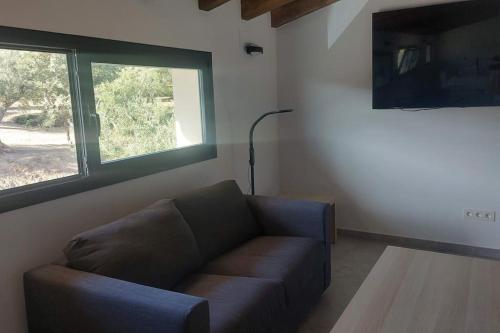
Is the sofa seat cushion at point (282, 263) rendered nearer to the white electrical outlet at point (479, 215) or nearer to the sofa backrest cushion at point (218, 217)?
the sofa backrest cushion at point (218, 217)

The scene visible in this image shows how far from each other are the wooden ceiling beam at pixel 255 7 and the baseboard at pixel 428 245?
212 cm

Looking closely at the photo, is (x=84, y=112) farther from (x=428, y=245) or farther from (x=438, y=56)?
(x=428, y=245)

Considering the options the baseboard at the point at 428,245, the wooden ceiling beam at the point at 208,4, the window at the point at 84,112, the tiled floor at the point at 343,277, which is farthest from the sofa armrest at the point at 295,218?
the wooden ceiling beam at the point at 208,4

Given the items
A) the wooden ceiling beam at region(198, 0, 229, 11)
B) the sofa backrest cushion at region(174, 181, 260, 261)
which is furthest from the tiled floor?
the wooden ceiling beam at region(198, 0, 229, 11)

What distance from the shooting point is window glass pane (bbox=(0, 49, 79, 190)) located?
Result: 1935mm

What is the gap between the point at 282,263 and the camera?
7.61 ft

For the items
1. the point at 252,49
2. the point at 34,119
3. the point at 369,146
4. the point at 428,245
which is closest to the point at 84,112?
the point at 34,119

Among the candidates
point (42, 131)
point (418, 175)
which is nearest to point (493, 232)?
point (418, 175)

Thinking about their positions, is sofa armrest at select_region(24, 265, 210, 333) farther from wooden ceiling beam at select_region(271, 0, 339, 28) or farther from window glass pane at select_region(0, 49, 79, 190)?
wooden ceiling beam at select_region(271, 0, 339, 28)

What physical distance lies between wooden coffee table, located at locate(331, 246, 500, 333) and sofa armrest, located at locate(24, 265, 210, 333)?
2.01 feet

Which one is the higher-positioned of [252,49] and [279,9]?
[279,9]

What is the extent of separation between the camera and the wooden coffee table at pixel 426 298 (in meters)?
1.65

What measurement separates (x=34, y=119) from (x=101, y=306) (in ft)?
3.32

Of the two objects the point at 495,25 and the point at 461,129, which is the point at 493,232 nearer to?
the point at 461,129
